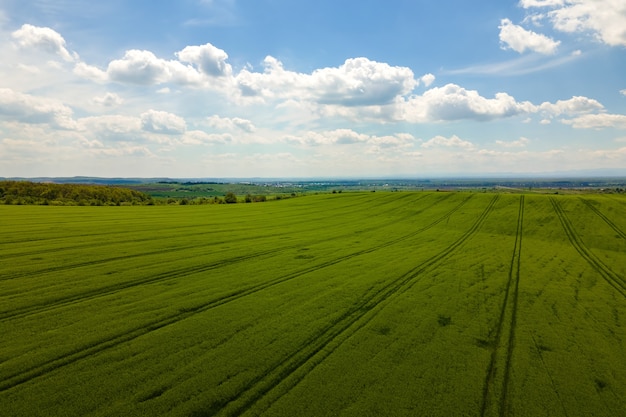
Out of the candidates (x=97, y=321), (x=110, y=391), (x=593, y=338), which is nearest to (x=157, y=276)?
(x=97, y=321)

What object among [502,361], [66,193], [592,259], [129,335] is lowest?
[592,259]

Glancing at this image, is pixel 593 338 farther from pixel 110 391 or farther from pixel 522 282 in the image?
pixel 110 391

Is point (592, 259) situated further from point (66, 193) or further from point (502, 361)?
point (66, 193)

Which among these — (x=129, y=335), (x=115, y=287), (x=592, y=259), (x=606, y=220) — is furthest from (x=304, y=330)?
(x=606, y=220)

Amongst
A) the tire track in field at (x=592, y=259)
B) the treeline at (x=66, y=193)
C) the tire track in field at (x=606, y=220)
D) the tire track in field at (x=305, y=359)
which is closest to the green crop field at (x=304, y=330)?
the tire track in field at (x=305, y=359)

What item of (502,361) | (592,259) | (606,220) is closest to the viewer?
(502,361)

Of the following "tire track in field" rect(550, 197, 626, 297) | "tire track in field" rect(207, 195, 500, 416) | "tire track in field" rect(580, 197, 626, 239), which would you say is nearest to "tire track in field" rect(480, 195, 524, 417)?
"tire track in field" rect(207, 195, 500, 416)
